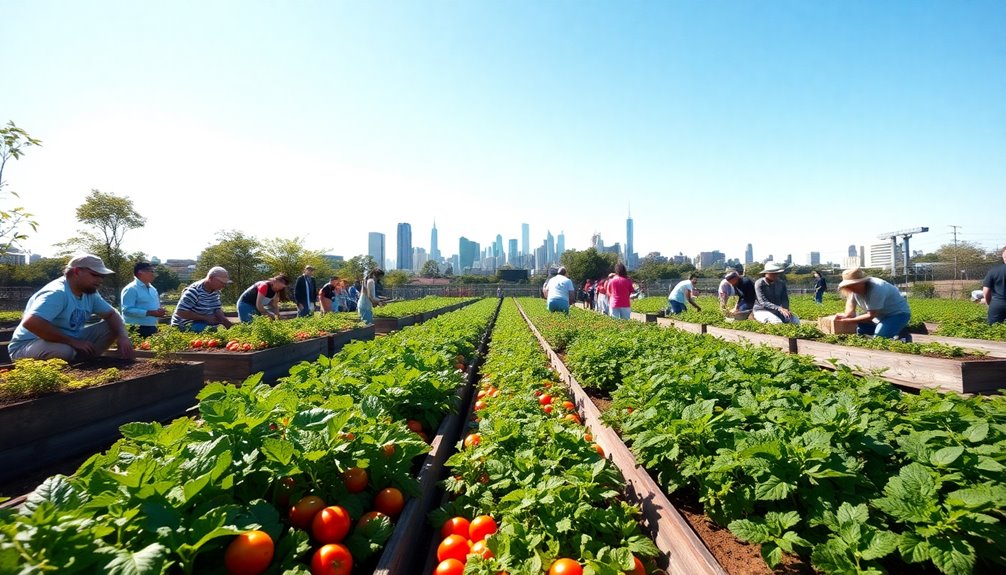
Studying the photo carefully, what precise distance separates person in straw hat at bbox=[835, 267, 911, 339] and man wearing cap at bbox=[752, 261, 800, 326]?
1960 mm

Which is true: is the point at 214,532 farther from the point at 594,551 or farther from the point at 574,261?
the point at 574,261

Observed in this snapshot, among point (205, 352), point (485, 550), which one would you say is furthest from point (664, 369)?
point (205, 352)

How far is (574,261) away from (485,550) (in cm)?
7853

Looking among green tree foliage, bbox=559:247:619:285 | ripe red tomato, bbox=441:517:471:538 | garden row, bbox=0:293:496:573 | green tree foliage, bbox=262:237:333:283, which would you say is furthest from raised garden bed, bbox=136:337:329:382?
green tree foliage, bbox=559:247:619:285

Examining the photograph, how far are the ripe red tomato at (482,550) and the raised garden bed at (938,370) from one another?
399cm

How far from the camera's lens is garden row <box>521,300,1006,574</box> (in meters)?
1.79

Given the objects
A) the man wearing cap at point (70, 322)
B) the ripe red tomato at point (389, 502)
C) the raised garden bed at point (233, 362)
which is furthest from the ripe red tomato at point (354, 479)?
the man wearing cap at point (70, 322)

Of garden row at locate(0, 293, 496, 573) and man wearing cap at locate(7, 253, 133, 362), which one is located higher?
man wearing cap at locate(7, 253, 133, 362)

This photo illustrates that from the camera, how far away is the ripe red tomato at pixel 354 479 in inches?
Result: 92.3

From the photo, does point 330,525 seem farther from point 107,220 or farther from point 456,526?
point 107,220

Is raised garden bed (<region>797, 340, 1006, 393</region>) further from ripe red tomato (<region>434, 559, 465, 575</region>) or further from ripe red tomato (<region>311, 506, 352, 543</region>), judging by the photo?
ripe red tomato (<region>311, 506, 352, 543</region>)

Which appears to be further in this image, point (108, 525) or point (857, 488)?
point (857, 488)

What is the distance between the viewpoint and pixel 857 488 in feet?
7.23

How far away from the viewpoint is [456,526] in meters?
2.45
